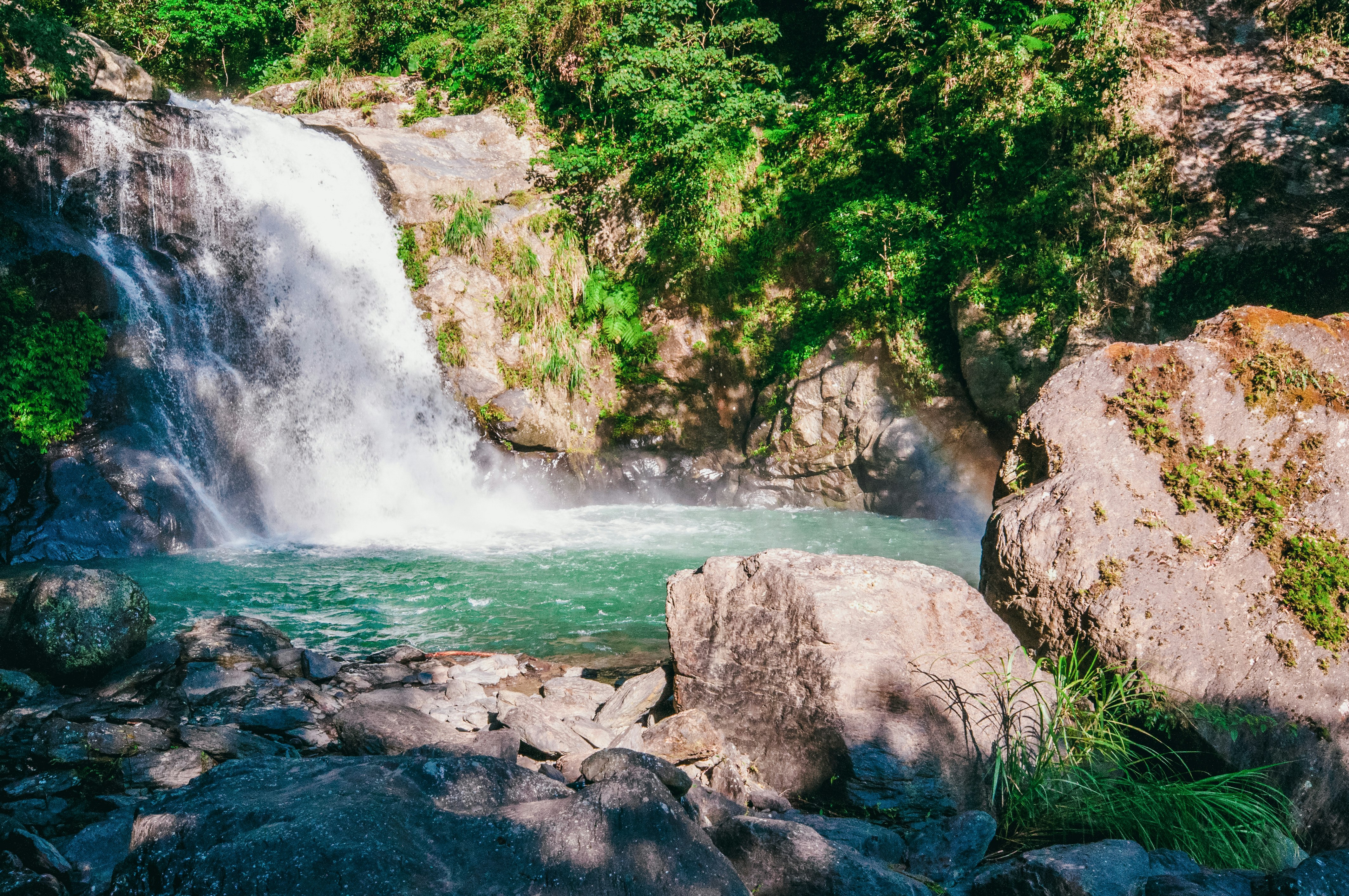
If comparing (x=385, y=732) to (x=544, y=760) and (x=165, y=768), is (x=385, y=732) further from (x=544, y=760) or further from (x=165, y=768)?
(x=165, y=768)

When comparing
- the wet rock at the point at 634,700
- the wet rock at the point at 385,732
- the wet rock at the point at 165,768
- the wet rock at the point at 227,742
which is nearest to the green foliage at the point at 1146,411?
the wet rock at the point at 634,700

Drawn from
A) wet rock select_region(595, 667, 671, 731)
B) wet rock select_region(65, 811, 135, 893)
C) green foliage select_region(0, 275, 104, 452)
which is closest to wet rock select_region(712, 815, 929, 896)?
wet rock select_region(595, 667, 671, 731)

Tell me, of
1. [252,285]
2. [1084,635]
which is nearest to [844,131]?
[252,285]

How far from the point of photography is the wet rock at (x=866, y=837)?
102 inches

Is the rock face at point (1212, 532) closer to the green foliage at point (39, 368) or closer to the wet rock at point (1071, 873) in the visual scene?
the wet rock at point (1071, 873)

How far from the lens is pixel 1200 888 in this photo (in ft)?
6.50

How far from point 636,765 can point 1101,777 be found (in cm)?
218

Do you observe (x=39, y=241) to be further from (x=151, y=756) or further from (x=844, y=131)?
(x=844, y=131)

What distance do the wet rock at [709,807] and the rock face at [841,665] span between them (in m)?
0.58

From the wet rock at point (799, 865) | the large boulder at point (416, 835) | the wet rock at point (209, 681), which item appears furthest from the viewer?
the wet rock at point (209, 681)

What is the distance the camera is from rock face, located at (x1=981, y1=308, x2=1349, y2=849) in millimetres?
3375

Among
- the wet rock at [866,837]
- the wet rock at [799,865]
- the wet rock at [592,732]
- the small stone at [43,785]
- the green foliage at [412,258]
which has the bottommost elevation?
the wet rock at [592,732]

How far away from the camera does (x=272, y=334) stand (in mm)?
10023

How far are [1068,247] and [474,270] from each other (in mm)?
8535
